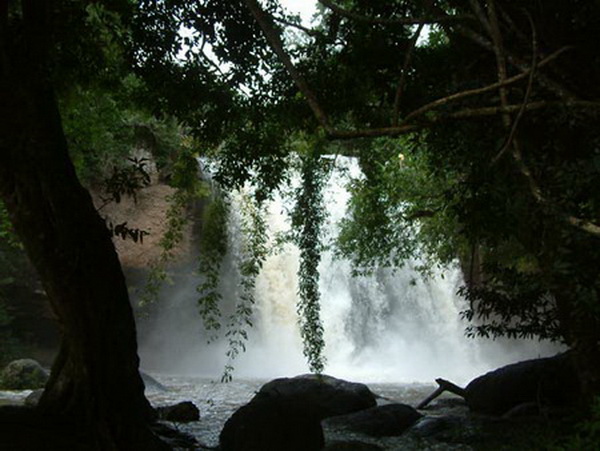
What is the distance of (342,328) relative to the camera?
2131 cm

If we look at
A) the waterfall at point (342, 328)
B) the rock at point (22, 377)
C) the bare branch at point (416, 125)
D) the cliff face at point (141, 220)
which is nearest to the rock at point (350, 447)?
the bare branch at point (416, 125)

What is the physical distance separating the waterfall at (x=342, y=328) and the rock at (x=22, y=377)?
781 cm

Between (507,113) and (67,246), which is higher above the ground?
(507,113)

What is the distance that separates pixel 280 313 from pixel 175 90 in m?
15.1

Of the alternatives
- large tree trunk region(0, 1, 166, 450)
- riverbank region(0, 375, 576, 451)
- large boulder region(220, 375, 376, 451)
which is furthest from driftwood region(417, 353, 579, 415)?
large tree trunk region(0, 1, 166, 450)

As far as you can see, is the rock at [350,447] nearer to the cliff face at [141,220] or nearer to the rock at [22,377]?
the rock at [22,377]

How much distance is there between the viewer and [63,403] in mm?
5191

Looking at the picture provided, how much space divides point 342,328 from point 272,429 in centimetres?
1512

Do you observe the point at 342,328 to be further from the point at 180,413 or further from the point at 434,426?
the point at 434,426

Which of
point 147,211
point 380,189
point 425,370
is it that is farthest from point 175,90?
point 425,370

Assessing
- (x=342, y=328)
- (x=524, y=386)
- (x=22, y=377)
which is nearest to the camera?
(x=524, y=386)

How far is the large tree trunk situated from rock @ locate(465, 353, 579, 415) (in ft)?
20.0

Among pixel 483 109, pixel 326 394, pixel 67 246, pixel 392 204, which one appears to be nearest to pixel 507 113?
pixel 483 109

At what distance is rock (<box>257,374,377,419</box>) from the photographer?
940 centimetres
